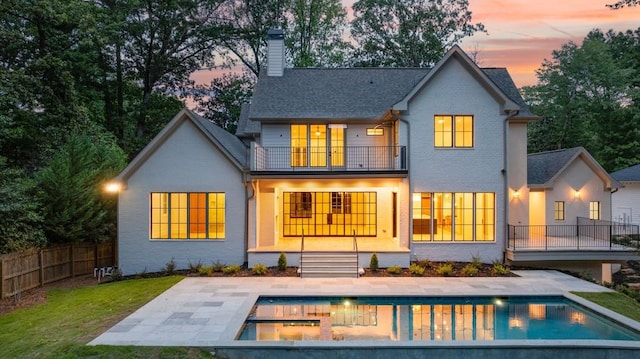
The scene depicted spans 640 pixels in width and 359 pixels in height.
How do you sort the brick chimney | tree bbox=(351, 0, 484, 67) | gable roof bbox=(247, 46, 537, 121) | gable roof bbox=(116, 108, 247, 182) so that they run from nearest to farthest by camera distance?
gable roof bbox=(116, 108, 247, 182) < gable roof bbox=(247, 46, 537, 121) < the brick chimney < tree bbox=(351, 0, 484, 67)

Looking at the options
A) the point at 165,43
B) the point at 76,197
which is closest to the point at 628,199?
the point at 76,197

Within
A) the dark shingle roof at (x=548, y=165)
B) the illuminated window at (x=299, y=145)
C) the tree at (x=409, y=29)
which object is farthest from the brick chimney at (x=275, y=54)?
the tree at (x=409, y=29)

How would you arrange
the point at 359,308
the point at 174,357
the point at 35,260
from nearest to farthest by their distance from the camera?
the point at 174,357, the point at 359,308, the point at 35,260

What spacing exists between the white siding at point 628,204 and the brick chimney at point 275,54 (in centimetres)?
2479

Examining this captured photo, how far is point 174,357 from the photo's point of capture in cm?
773

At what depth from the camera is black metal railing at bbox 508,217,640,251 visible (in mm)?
15547

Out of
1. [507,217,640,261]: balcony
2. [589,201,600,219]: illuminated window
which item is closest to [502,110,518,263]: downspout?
[507,217,640,261]: balcony

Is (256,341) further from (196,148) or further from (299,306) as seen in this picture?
(196,148)

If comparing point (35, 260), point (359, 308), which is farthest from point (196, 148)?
point (359, 308)

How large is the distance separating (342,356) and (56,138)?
59.7ft

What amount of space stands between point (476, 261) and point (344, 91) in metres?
9.58

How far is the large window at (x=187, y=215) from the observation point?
52.6ft

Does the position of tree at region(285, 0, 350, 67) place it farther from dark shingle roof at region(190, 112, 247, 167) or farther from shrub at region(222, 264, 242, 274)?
shrub at region(222, 264, 242, 274)

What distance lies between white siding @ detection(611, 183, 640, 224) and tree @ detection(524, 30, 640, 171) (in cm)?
868
